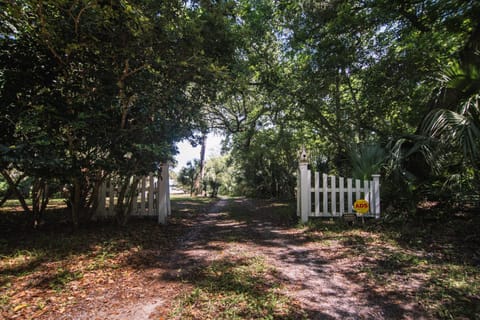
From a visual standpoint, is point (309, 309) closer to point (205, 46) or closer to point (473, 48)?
point (205, 46)

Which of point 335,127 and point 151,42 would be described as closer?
point 151,42

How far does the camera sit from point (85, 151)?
12.0 ft

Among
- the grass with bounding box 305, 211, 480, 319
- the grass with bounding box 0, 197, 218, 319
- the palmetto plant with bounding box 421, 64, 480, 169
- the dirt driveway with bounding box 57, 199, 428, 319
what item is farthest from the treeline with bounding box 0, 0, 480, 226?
the dirt driveway with bounding box 57, 199, 428, 319

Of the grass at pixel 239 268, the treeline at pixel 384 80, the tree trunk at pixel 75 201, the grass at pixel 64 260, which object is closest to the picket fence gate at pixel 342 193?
the treeline at pixel 384 80

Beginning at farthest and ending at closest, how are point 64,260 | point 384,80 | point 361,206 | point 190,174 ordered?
point 190,174 → point 384,80 → point 361,206 → point 64,260

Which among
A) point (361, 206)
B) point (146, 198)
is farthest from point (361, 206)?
point (146, 198)

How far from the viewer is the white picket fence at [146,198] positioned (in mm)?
4883

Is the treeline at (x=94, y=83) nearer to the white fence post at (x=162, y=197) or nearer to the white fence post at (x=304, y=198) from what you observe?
the white fence post at (x=162, y=197)

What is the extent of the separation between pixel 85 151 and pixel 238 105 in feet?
24.4

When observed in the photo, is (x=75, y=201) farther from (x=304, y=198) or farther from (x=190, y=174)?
(x=190, y=174)

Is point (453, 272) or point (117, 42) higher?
point (117, 42)

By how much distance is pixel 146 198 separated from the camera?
5090 millimetres

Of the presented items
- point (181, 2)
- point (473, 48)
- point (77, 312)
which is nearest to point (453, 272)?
point (77, 312)

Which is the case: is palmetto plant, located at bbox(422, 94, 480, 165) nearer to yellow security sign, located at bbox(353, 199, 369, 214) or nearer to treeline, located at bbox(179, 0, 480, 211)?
treeline, located at bbox(179, 0, 480, 211)
